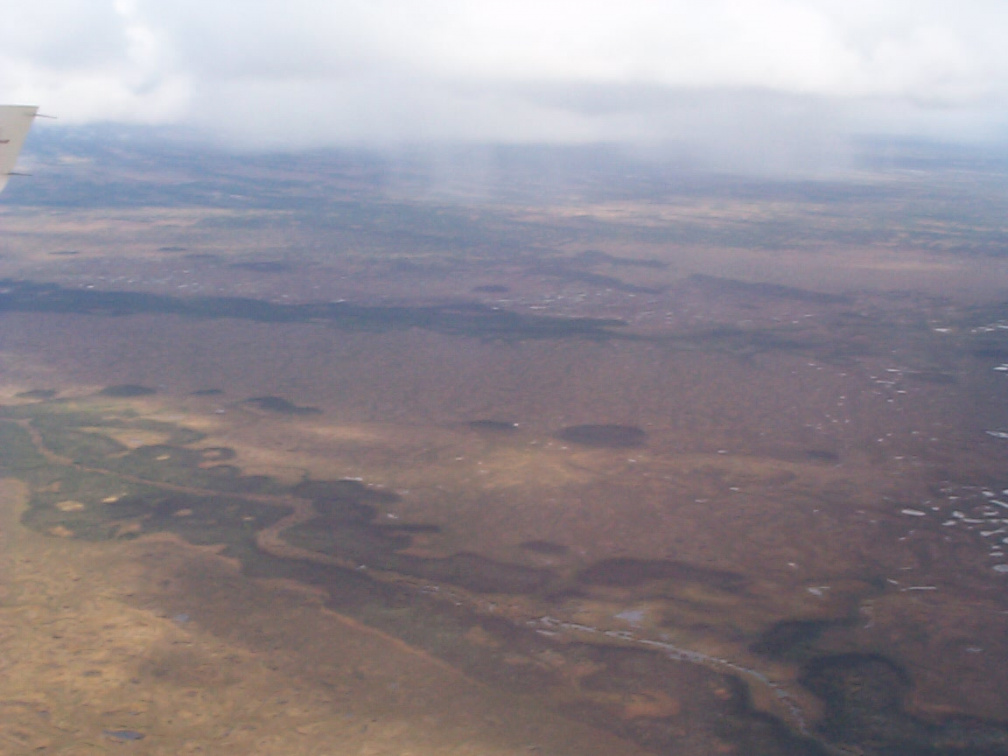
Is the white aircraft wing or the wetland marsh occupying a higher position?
the white aircraft wing

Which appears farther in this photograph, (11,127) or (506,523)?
(506,523)

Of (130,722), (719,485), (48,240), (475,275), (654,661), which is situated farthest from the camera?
(48,240)

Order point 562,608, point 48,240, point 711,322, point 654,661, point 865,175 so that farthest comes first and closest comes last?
point 865,175 < point 48,240 < point 711,322 < point 562,608 < point 654,661

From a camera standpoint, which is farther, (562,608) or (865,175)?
(865,175)

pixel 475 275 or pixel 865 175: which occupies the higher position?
pixel 865 175

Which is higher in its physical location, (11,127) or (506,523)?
(11,127)

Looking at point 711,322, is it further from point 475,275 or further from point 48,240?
point 48,240

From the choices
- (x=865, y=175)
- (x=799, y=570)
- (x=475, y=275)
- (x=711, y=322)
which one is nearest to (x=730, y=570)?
Answer: (x=799, y=570)

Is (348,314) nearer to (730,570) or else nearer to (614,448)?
(614,448)

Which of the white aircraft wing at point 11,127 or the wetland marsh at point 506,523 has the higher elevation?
the white aircraft wing at point 11,127

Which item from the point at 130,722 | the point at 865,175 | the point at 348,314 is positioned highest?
the point at 865,175
